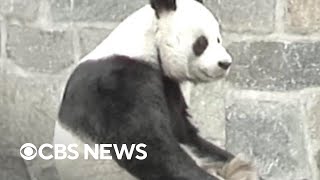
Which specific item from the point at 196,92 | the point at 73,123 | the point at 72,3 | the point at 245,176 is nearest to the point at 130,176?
the point at 73,123

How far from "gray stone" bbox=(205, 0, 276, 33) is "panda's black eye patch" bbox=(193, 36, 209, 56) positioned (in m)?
0.98

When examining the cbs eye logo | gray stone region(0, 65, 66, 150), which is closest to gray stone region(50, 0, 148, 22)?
gray stone region(0, 65, 66, 150)

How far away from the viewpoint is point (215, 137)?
2781mm

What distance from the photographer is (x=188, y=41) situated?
174 centimetres

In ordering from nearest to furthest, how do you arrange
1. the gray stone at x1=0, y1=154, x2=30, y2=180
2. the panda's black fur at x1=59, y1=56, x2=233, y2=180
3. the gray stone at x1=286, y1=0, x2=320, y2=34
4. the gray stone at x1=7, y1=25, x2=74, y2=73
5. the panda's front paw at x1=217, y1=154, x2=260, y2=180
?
the panda's black fur at x1=59, y1=56, x2=233, y2=180, the panda's front paw at x1=217, y1=154, x2=260, y2=180, the gray stone at x1=286, y1=0, x2=320, y2=34, the gray stone at x1=7, y1=25, x2=74, y2=73, the gray stone at x1=0, y1=154, x2=30, y2=180

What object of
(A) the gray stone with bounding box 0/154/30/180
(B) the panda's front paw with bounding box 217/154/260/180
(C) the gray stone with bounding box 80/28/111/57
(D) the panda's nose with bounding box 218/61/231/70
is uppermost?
(D) the panda's nose with bounding box 218/61/231/70

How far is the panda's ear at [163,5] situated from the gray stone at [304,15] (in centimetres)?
100

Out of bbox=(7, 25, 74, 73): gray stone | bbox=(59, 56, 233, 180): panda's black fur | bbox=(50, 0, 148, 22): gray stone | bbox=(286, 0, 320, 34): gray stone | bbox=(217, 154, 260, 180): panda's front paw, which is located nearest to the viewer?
bbox=(59, 56, 233, 180): panda's black fur

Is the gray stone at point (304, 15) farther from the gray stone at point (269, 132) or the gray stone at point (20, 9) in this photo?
the gray stone at point (20, 9)

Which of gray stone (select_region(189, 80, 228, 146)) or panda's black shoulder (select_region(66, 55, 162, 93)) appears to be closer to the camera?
panda's black shoulder (select_region(66, 55, 162, 93))

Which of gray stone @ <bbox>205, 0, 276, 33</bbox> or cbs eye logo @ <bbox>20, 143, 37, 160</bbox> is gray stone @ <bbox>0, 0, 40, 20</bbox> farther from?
gray stone @ <bbox>205, 0, 276, 33</bbox>

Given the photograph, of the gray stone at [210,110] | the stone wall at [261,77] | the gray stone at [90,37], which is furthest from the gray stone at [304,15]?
the gray stone at [90,37]

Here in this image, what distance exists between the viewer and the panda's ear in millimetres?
1733

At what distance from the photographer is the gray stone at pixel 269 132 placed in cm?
271
